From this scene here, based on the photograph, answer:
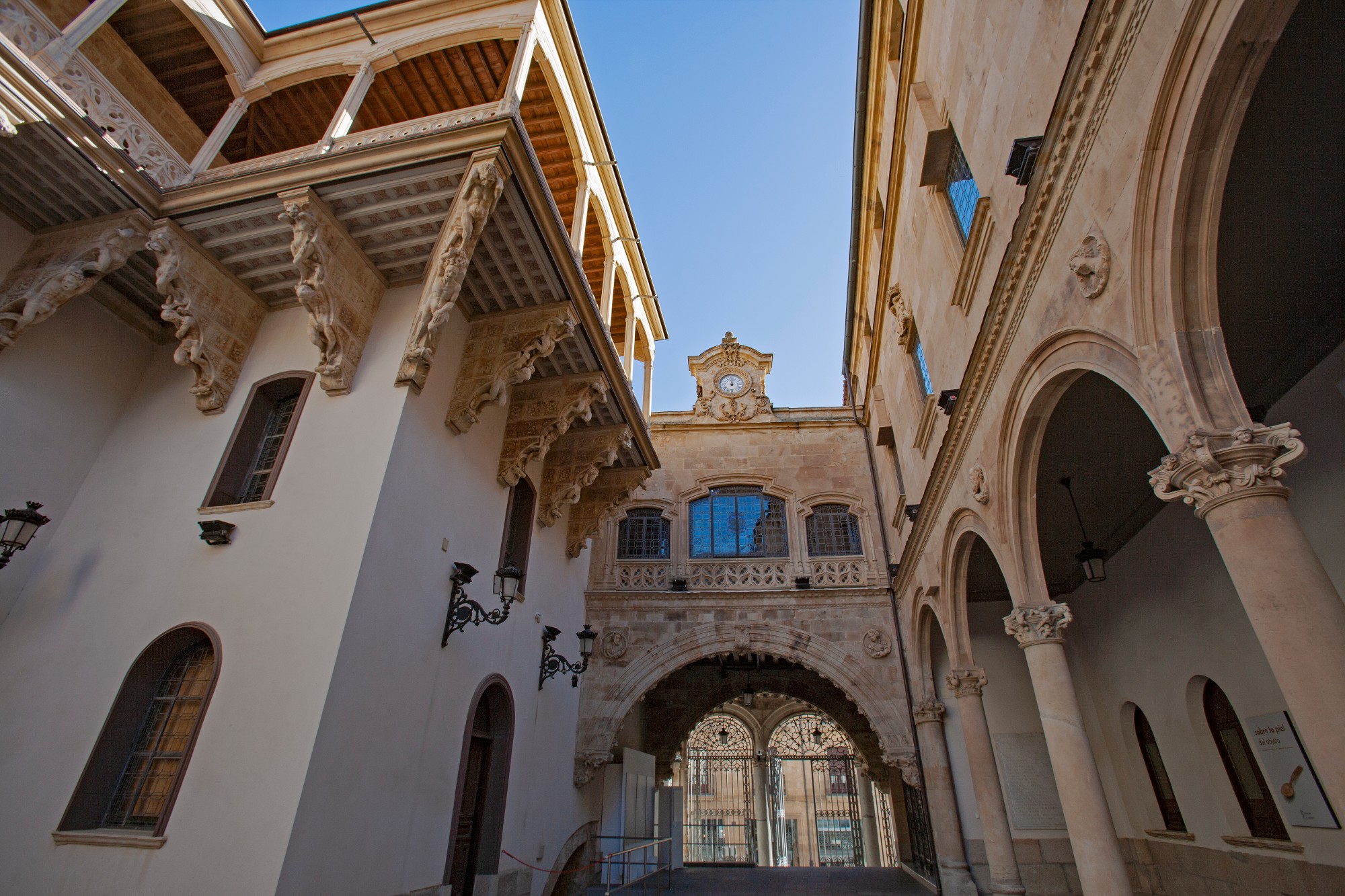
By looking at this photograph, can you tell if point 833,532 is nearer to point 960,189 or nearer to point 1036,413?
point 960,189

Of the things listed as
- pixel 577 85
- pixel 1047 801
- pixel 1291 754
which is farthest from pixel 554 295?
pixel 1047 801

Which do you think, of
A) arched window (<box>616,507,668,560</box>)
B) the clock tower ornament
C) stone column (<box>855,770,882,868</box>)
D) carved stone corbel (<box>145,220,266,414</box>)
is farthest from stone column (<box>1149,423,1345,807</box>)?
stone column (<box>855,770,882,868</box>)

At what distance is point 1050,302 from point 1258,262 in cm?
155

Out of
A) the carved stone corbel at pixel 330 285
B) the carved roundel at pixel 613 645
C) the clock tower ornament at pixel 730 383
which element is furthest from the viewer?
the clock tower ornament at pixel 730 383

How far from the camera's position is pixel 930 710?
440 inches

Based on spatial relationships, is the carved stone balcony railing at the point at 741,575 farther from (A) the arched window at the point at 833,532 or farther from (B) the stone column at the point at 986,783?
(B) the stone column at the point at 986,783

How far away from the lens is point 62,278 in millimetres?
6762

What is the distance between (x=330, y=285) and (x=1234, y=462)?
25.7 feet

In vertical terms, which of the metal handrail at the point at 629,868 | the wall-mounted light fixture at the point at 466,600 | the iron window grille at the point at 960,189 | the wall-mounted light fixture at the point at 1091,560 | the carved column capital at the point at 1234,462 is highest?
the iron window grille at the point at 960,189

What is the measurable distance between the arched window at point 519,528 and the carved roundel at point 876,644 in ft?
21.9

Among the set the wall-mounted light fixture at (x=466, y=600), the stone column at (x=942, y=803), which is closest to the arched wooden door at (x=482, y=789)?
the wall-mounted light fixture at (x=466, y=600)

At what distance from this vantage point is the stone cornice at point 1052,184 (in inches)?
148

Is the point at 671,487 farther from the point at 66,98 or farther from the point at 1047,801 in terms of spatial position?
the point at 66,98

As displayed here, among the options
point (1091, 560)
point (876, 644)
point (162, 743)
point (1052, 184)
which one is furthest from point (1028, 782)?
point (162, 743)
